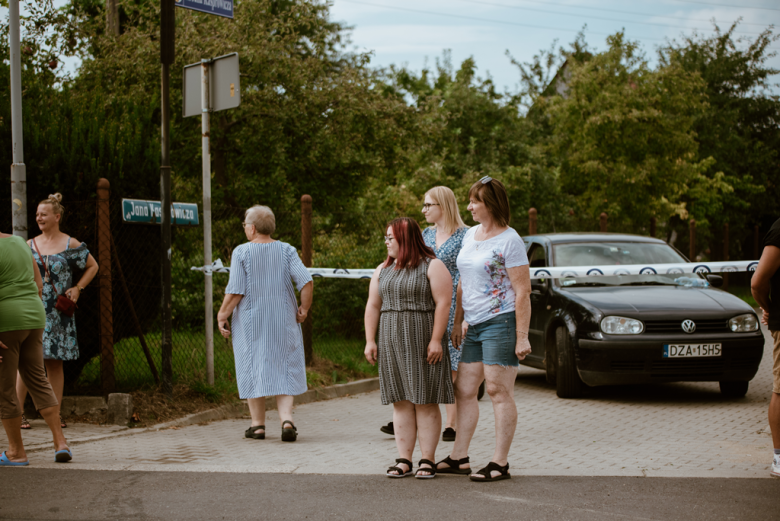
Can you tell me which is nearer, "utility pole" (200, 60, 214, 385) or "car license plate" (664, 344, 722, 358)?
"utility pole" (200, 60, 214, 385)

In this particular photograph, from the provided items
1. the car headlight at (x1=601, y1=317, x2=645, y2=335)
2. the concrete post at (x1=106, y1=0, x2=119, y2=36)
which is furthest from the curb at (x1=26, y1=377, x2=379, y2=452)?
the concrete post at (x1=106, y1=0, x2=119, y2=36)

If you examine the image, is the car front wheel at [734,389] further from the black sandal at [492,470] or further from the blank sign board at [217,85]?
the blank sign board at [217,85]

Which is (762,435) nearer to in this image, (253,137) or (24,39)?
(253,137)

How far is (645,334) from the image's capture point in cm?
787

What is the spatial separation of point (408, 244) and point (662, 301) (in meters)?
4.05

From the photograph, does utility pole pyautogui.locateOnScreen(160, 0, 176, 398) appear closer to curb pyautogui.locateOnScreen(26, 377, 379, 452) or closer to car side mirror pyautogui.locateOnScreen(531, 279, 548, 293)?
curb pyautogui.locateOnScreen(26, 377, 379, 452)

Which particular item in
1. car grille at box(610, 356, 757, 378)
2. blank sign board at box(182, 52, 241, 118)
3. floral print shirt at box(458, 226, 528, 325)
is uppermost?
blank sign board at box(182, 52, 241, 118)

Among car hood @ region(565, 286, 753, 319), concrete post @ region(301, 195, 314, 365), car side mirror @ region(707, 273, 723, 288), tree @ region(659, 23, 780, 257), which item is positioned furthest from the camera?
tree @ region(659, 23, 780, 257)

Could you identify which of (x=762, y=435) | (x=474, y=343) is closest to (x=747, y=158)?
(x=762, y=435)

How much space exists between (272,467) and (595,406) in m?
3.85

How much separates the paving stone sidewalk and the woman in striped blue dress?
393mm

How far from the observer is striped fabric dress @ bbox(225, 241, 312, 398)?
6.55 m

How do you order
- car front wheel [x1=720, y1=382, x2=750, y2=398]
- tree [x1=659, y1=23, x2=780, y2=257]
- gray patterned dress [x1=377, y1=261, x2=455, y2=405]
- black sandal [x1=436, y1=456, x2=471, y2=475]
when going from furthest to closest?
tree [x1=659, y1=23, x2=780, y2=257]
car front wheel [x1=720, y1=382, x2=750, y2=398]
black sandal [x1=436, y1=456, x2=471, y2=475]
gray patterned dress [x1=377, y1=261, x2=455, y2=405]

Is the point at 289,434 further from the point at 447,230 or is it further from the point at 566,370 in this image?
the point at 566,370
